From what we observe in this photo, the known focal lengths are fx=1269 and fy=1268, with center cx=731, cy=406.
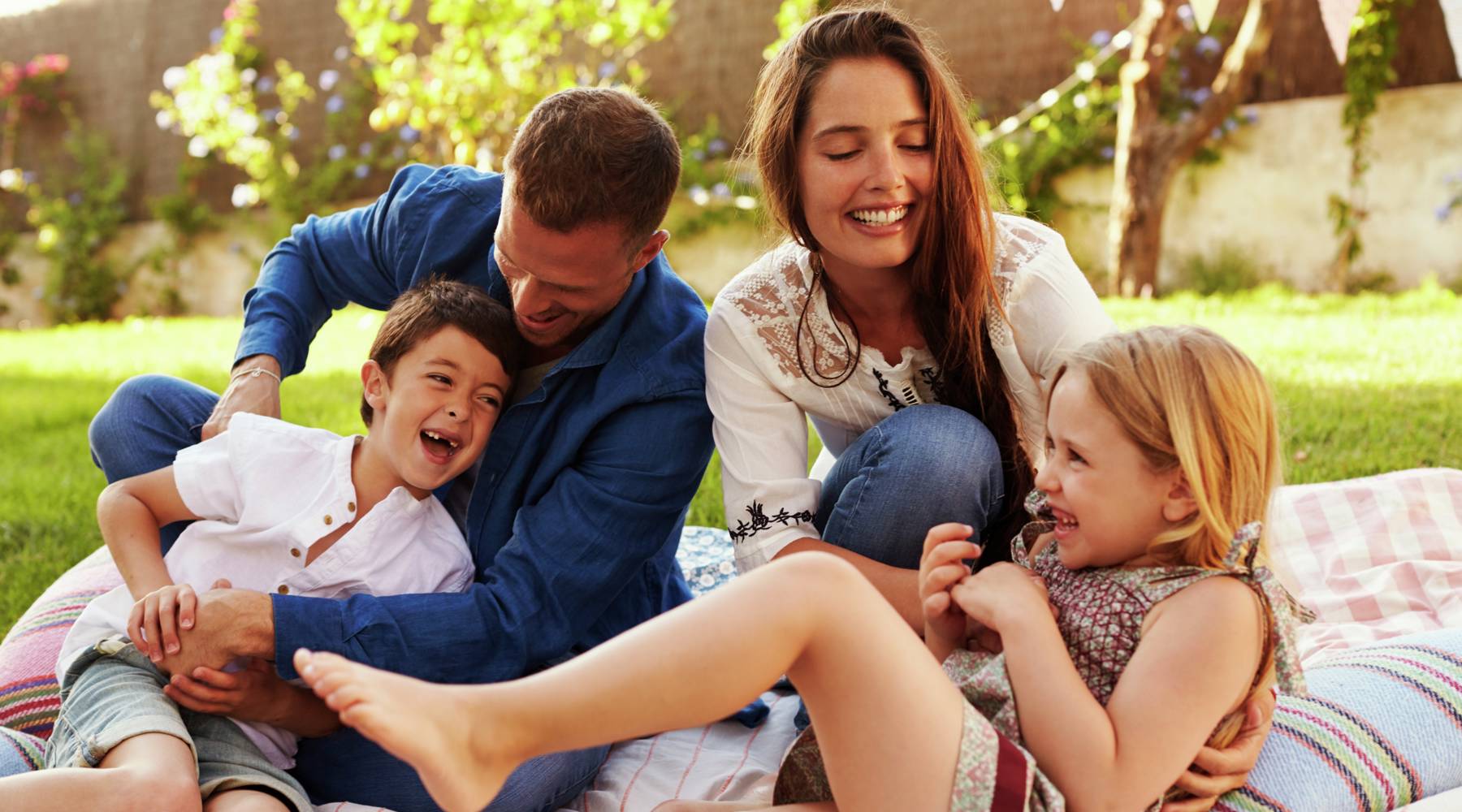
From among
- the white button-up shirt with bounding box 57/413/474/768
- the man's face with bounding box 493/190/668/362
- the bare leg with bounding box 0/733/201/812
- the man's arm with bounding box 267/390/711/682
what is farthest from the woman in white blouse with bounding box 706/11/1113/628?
the bare leg with bounding box 0/733/201/812

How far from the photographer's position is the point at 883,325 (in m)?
2.45

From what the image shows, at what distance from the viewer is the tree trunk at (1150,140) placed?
21.3 ft

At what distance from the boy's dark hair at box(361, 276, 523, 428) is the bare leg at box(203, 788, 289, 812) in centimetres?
80

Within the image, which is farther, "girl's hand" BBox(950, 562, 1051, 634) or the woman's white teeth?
the woman's white teeth

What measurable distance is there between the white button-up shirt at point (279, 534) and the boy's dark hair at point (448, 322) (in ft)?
0.72

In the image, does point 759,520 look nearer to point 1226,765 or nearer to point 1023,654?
point 1023,654

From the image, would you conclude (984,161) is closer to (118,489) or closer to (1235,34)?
(118,489)

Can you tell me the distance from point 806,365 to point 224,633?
3.62 feet

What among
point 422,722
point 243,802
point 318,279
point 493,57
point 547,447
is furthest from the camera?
point 493,57

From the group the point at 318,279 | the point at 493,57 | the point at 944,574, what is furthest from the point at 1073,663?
the point at 493,57

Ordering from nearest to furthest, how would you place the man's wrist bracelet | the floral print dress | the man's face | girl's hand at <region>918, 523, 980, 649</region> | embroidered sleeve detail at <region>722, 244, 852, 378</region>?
the floral print dress < girl's hand at <region>918, 523, 980, 649</region> < the man's face < embroidered sleeve detail at <region>722, 244, 852, 378</region> < the man's wrist bracelet

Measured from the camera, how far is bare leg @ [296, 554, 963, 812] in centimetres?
149

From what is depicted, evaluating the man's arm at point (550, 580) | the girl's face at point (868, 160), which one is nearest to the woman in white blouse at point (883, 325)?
the girl's face at point (868, 160)

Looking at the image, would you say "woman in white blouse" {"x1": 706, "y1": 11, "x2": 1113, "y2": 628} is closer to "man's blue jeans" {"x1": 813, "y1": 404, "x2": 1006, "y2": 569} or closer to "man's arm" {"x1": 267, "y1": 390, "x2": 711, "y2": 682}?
"man's blue jeans" {"x1": 813, "y1": 404, "x2": 1006, "y2": 569}
